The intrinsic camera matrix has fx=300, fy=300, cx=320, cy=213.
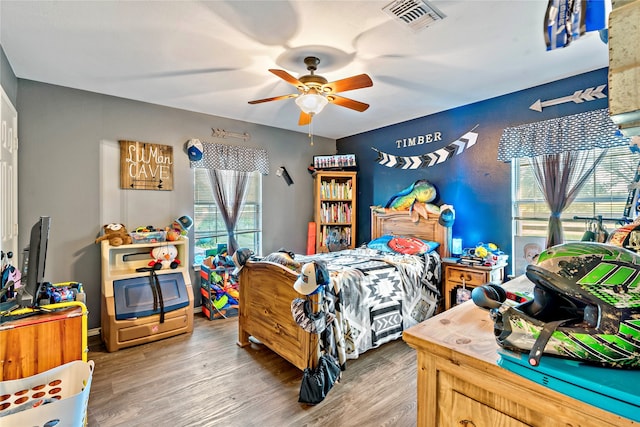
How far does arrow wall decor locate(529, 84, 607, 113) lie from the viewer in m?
2.68

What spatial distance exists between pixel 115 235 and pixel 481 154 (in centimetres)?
418

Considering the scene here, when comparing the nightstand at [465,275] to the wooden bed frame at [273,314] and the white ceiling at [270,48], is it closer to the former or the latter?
the wooden bed frame at [273,314]

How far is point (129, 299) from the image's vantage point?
3031 millimetres

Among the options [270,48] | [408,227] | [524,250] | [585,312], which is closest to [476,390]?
[585,312]

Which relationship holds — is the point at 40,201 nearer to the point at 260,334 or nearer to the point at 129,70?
the point at 129,70

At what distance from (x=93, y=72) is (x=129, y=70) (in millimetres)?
356

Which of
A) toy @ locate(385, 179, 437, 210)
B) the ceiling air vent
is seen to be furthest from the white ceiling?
toy @ locate(385, 179, 437, 210)

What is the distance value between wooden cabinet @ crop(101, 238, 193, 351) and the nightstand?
286cm

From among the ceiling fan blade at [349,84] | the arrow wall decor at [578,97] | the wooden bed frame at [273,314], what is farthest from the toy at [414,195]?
the ceiling fan blade at [349,84]

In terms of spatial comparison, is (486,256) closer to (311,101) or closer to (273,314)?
(273,314)

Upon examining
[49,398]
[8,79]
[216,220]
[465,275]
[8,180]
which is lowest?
[49,398]

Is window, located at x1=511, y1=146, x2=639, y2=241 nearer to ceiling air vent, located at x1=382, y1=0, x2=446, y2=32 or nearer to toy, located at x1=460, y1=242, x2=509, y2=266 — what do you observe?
toy, located at x1=460, y1=242, x2=509, y2=266

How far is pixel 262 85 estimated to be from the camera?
303cm

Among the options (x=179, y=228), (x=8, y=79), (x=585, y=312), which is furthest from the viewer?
(x=179, y=228)
